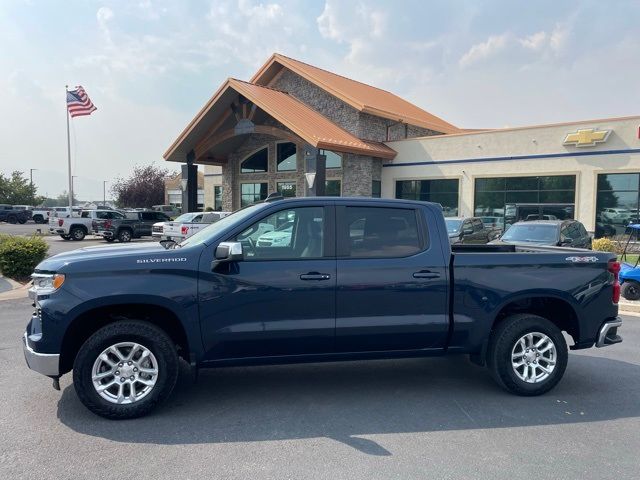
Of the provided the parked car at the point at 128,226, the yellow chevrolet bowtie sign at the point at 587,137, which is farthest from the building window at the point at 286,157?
the yellow chevrolet bowtie sign at the point at 587,137

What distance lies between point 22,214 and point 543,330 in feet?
169

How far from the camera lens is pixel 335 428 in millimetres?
4098

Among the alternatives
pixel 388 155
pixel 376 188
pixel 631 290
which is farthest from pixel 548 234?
pixel 376 188

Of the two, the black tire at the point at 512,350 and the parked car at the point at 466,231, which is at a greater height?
the parked car at the point at 466,231

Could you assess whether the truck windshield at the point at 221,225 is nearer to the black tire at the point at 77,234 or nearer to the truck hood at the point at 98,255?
the truck hood at the point at 98,255

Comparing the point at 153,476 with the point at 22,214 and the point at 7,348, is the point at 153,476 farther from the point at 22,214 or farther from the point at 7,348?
the point at 22,214

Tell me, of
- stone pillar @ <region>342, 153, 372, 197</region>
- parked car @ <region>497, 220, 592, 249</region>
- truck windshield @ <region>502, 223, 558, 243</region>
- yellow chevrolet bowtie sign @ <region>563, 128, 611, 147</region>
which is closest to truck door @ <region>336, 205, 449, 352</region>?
parked car @ <region>497, 220, 592, 249</region>

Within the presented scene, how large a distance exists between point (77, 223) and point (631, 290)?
78.3ft

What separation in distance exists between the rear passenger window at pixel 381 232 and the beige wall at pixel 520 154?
1783 cm

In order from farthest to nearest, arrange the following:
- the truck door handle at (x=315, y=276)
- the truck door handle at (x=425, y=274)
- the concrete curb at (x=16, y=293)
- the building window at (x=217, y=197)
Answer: the building window at (x=217, y=197) < the concrete curb at (x=16, y=293) < the truck door handle at (x=425, y=274) < the truck door handle at (x=315, y=276)

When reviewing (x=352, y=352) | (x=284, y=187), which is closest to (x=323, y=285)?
(x=352, y=352)

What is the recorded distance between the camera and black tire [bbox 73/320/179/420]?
4.12m

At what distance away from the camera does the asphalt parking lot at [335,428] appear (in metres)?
3.48

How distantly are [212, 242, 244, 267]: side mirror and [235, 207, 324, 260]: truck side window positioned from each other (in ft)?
0.84
